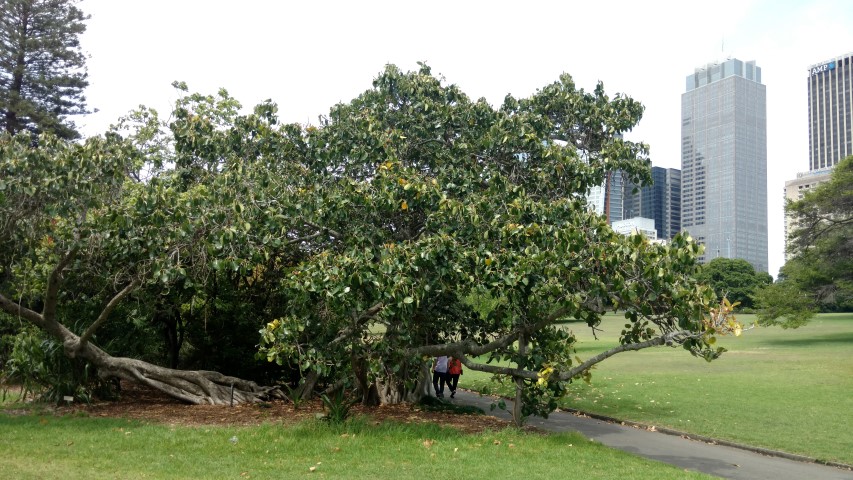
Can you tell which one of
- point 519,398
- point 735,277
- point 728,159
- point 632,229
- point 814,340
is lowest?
point 519,398

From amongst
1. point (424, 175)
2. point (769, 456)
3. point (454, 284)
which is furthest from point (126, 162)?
point (769, 456)

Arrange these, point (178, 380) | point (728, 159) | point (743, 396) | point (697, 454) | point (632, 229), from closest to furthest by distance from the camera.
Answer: point (632, 229) → point (697, 454) → point (178, 380) → point (743, 396) → point (728, 159)

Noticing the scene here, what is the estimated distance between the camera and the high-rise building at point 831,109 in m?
171

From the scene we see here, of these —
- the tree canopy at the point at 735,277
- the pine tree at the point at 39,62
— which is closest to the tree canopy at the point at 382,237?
the pine tree at the point at 39,62

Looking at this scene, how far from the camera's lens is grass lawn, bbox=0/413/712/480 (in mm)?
8188

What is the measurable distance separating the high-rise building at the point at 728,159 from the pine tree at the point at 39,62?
347ft

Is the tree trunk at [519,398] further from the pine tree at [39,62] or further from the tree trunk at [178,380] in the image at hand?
the pine tree at [39,62]

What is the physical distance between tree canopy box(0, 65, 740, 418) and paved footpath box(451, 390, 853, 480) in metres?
1.40

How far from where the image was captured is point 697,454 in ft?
34.4

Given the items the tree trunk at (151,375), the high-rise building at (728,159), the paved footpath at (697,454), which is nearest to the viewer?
the paved footpath at (697,454)

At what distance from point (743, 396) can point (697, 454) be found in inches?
275

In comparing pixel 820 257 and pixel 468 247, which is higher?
pixel 820 257

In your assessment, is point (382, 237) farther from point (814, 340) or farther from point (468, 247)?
point (814, 340)

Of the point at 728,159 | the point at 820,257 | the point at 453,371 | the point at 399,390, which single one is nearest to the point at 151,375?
the point at 399,390
